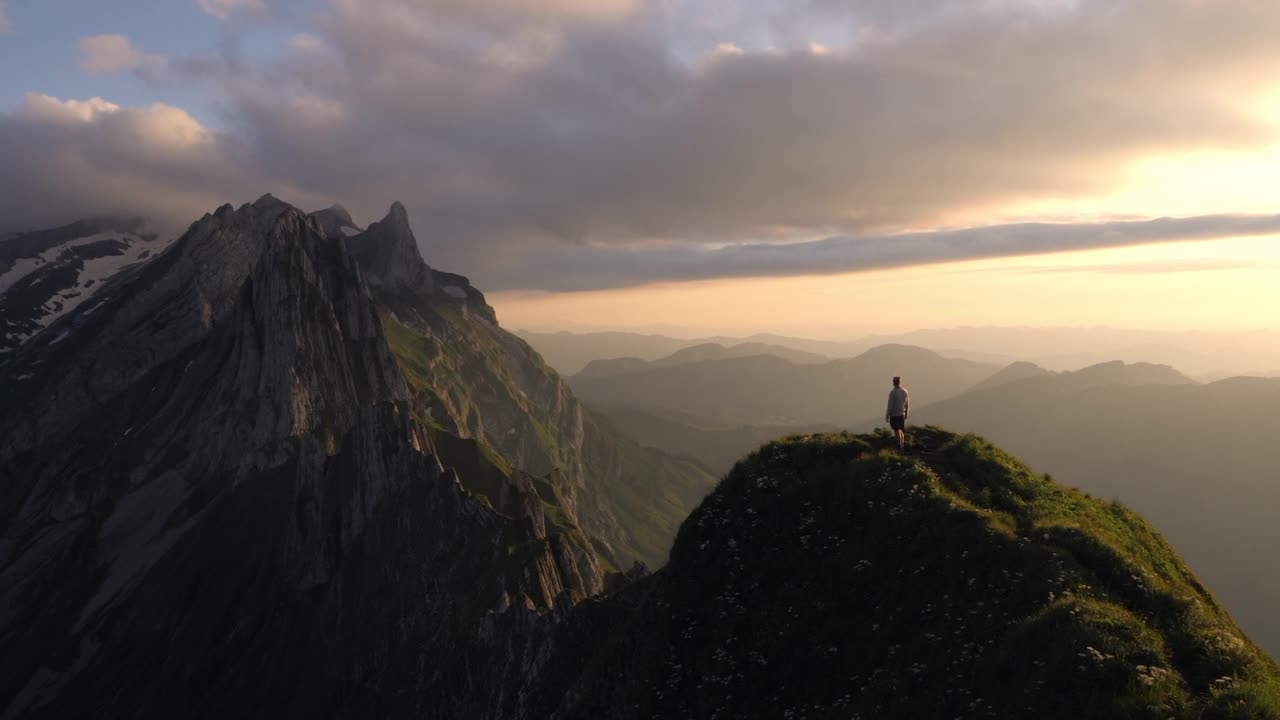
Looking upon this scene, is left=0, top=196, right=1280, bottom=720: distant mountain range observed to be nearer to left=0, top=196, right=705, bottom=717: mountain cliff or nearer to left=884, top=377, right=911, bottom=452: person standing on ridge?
left=0, top=196, right=705, bottom=717: mountain cliff

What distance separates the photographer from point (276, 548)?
129375 millimetres

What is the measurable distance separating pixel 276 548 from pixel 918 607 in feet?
449

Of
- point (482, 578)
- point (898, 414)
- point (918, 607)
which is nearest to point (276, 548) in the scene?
point (482, 578)

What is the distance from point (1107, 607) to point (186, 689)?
5677 inches

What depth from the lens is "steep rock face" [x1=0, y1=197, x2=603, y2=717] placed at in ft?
343

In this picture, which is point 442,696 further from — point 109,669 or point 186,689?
point 109,669

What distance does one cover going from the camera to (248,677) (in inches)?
4500

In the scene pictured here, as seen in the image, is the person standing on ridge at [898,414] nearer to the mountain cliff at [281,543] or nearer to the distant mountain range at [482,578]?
the distant mountain range at [482,578]

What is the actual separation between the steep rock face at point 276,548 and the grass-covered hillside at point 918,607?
36168 millimetres

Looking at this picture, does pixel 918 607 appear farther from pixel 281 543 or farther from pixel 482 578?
pixel 281 543

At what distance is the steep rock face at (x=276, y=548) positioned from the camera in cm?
10450

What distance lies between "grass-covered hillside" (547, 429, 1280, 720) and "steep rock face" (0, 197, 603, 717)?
36.2 meters

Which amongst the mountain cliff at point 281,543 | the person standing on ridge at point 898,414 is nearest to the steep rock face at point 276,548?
the mountain cliff at point 281,543

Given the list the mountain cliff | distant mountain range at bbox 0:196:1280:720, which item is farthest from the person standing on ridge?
the mountain cliff
